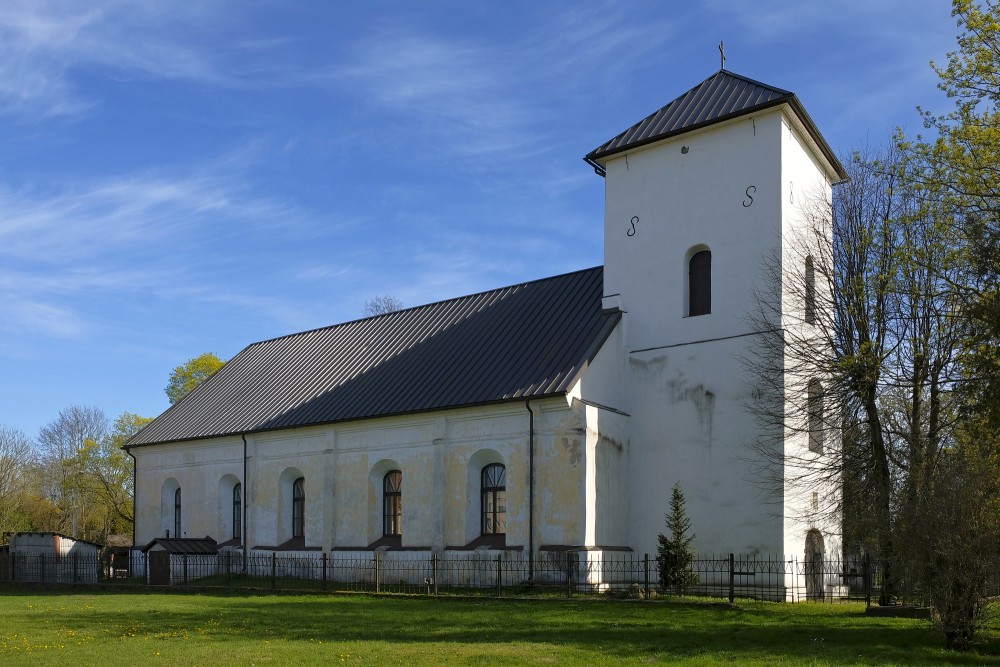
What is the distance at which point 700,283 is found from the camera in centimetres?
2675

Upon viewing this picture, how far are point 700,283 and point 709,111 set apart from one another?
4887 millimetres

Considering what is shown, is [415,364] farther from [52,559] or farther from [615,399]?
[52,559]

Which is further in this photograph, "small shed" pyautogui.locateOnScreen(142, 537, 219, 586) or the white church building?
"small shed" pyautogui.locateOnScreen(142, 537, 219, 586)

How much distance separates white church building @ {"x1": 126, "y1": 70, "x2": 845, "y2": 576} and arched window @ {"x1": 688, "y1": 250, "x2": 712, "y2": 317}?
4cm

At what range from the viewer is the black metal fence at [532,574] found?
23312 millimetres

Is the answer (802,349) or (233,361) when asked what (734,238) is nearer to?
(802,349)

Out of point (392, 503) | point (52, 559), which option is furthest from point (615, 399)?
point (52, 559)

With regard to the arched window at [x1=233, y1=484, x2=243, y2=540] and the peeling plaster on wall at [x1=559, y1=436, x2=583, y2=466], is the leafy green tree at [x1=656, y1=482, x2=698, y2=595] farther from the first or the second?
the arched window at [x1=233, y1=484, x2=243, y2=540]

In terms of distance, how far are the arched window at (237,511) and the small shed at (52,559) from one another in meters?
4.65

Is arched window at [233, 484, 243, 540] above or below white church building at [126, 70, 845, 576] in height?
below

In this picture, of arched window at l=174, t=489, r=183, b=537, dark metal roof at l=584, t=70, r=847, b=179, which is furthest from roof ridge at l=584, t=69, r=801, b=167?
arched window at l=174, t=489, r=183, b=537

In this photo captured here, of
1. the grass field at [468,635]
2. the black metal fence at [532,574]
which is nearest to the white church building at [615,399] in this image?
the black metal fence at [532,574]

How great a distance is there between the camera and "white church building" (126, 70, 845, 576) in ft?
82.5

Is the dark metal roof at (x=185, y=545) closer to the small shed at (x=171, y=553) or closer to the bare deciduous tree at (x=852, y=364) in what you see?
the small shed at (x=171, y=553)
